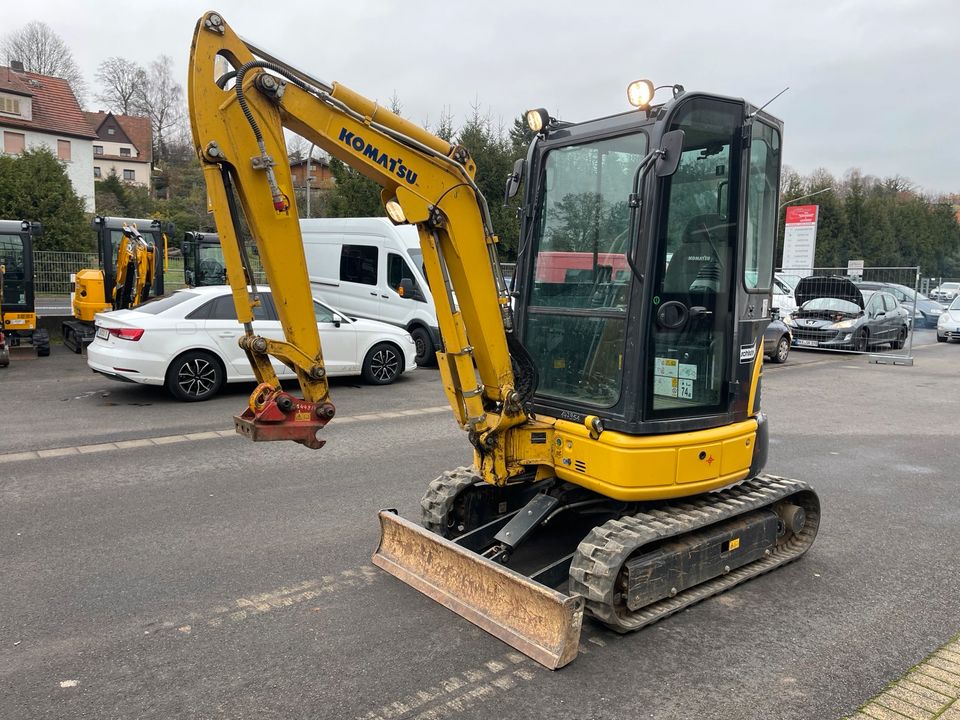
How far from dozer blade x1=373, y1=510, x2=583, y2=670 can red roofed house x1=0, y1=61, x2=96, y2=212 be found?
153ft

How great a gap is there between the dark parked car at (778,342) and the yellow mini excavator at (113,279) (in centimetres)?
1318

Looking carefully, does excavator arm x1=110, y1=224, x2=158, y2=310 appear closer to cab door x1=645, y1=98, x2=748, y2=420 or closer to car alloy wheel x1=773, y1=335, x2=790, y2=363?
cab door x1=645, y1=98, x2=748, y2=420

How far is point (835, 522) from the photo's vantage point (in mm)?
5832

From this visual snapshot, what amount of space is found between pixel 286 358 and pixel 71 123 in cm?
5177

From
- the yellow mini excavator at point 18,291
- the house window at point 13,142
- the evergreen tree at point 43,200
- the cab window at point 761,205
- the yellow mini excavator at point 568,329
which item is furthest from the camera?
the house window at point 13,142

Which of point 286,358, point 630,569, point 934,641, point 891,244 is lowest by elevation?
point 934,641

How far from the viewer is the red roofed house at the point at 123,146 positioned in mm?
67562

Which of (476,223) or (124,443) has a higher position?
(476,223)

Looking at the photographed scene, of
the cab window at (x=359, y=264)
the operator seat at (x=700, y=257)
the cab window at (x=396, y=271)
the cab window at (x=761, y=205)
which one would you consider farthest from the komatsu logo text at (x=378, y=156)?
the cab window at (x=359, y=264)

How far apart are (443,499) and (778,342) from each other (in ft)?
45.1

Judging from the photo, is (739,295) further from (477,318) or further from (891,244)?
(891,244)

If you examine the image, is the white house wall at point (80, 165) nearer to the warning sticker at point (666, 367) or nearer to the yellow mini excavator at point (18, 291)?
the yellow mini excavator at point (18, 291)

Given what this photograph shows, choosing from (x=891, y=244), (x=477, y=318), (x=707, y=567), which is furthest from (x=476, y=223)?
(x=891, y=244)

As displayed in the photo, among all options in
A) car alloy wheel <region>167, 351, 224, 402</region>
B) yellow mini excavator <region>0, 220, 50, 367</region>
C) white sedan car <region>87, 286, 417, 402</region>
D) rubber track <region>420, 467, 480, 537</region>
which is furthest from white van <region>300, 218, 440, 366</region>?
rubber track <region>420, 467, 480, 537</region>
